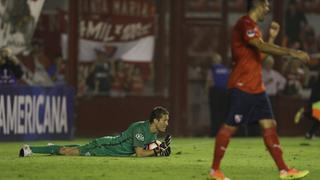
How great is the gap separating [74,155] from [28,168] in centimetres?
205

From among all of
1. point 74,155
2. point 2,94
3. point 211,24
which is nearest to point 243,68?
point 74,155

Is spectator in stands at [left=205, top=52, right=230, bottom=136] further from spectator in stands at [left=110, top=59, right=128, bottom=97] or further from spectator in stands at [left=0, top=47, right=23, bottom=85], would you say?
spectator in stands at [left=0, top=47, right=23, bottom=85]

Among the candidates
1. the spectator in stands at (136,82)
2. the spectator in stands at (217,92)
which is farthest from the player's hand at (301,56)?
the spectator in stands at (217,92)

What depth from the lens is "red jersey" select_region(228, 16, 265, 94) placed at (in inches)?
458

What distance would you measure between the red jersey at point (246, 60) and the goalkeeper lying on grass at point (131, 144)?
9.90 ft

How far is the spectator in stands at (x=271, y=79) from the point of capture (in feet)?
84.5

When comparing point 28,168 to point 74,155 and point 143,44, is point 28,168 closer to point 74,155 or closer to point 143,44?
point 74,155

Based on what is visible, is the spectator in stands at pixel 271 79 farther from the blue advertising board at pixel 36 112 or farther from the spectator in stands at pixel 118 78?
the blue advertising board at pixel 36 112

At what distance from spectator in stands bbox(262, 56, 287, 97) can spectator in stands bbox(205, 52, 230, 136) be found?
1057 millimetres

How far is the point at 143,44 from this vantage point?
2516 cm

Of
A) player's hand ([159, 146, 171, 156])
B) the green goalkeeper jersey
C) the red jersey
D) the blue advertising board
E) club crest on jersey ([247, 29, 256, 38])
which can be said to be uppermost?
club crest on jersey ([247, 29, 256, 38])

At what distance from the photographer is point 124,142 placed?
14852 millimetres

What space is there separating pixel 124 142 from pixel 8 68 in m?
7.69

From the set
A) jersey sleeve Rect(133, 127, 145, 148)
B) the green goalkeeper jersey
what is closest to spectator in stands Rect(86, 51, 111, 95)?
the green goalkeeper jersey
